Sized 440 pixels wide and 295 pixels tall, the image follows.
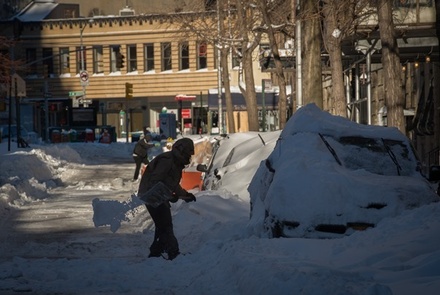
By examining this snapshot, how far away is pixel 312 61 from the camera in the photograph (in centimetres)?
2542

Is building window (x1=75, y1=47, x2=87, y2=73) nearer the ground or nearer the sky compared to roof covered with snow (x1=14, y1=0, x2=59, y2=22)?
nearer the ground

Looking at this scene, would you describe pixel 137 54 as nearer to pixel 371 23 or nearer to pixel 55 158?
pixel 55 158

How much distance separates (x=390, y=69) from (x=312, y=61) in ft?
7.33

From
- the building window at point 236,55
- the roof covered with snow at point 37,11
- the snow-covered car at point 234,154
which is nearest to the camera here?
the snow-covered car at point 234,154

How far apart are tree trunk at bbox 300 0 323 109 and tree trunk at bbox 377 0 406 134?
78.6 inches

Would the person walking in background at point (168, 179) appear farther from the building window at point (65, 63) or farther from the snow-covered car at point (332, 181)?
the building window at point (65, 63)

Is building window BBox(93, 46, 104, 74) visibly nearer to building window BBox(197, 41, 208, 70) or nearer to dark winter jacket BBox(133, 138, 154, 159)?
building window BBox(197, 41, 208, 70)

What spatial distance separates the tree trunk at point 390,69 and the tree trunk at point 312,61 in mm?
1997

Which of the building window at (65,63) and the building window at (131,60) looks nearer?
the building window at (131,60)

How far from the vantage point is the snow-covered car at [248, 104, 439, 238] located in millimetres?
13234

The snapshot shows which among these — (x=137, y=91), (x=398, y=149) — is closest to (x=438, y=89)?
(x=398, y=149)

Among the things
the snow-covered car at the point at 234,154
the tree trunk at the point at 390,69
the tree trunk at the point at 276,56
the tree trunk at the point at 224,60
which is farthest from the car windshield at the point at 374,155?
the tree trunk at the point at 224,60

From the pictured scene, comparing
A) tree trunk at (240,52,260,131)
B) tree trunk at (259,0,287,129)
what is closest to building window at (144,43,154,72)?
tree trunk at (240,52,260,131)

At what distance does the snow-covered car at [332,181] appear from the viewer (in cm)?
1323
